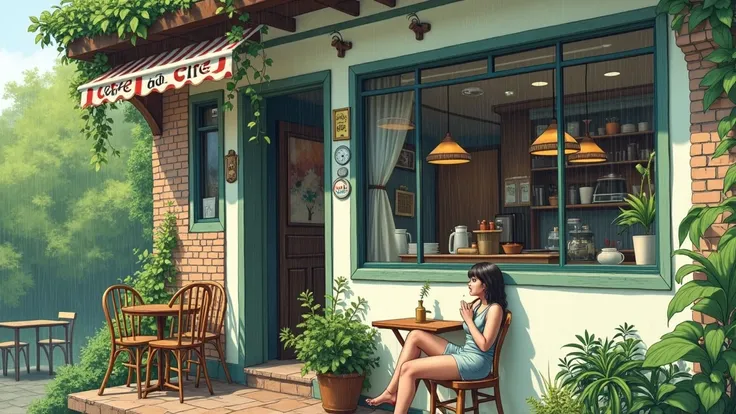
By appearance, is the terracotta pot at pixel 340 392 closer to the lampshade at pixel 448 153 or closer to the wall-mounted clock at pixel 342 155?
the wall-mounted clock at pixel 342 155

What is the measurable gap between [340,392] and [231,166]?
2.54 metres

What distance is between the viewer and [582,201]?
919 centimetres

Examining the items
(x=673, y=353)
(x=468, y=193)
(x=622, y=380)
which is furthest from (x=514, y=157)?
(x=673, y=353)

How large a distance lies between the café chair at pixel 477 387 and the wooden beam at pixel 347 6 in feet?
8.99

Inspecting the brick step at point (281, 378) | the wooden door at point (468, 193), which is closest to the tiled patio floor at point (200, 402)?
the brick step at point (281, 378)

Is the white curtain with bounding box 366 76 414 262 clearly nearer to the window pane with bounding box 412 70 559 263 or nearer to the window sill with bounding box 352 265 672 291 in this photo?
the window sill with bounding box 352 265 672 291

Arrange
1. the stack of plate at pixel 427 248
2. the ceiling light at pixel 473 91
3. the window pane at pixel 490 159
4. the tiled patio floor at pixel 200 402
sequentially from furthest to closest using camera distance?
the window pane at pixel 490 159 → the ceiling light at pixel 473 91 → the stack of plate at pixel 427 248 → the tiled patio floor at pixel 200 402

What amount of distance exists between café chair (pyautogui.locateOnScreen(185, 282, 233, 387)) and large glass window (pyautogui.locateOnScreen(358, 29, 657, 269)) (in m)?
1.60

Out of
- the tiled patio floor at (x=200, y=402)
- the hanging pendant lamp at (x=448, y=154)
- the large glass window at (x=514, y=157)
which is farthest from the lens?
the hanging pendant lamp at (x=448, y=154)

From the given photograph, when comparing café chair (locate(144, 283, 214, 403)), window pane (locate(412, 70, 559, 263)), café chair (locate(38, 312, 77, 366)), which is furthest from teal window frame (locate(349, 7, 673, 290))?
café chair (locate(38, 312, 77, 366))

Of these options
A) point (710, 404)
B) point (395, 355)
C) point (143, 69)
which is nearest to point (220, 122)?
Answer: point (143, 69)

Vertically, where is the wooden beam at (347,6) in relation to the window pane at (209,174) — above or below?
above

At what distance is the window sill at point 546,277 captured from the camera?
4855mm

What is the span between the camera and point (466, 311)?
5.23m
